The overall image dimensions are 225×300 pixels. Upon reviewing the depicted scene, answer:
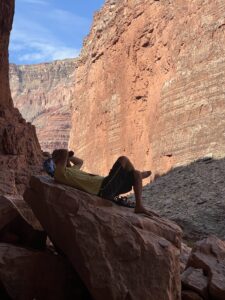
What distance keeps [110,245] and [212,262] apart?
2.58 metres

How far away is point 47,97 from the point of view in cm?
14800

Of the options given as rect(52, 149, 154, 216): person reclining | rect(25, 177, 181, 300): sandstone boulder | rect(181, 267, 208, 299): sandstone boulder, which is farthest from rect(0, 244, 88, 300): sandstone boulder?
rect(181, 267, 208, 299): sandstone boulder

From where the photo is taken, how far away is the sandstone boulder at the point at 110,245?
7602 millimetres

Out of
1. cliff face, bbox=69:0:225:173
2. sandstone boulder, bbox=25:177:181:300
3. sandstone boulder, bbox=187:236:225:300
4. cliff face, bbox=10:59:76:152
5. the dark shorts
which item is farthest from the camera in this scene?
cliff face, bbox=10:59:76:152

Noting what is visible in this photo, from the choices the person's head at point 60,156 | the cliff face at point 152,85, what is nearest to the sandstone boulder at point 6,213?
the person's head at point 60,156

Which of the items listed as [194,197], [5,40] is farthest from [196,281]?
[194,197]

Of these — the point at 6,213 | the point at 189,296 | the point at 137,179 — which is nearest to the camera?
the point at 189,296

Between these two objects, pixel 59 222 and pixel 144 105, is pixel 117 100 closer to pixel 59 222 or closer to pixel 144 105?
pixel 144 105

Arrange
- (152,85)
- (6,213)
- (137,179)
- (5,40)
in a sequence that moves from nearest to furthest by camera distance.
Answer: (137,179), (6,213), (5,40), (152,85)

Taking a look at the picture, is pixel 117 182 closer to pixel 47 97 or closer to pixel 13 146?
pixel 13 146

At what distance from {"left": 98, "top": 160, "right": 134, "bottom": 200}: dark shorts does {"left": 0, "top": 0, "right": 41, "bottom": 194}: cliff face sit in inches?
285

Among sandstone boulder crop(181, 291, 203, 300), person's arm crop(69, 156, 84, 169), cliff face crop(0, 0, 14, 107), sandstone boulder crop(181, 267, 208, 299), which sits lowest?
sandstone boulder crop(181, 291, 203, 300)

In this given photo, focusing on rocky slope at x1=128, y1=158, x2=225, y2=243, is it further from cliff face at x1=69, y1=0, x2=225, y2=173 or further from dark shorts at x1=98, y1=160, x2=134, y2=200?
dark shorts at x1=98, y1=160, x2=134, y2=200

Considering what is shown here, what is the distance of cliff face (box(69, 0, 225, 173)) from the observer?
3784cm
